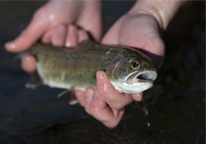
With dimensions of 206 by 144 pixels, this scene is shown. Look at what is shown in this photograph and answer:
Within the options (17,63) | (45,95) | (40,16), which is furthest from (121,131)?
(17,63)

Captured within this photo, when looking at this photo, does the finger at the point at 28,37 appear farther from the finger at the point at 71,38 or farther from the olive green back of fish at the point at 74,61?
the finger at the point at 71,38

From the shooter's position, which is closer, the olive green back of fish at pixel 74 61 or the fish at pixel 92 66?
the fish at pixel 92 66

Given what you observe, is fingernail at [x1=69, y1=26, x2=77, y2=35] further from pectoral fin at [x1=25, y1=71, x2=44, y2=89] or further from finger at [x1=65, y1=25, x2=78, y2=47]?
pectoral fin at [x1=25, y1=71, x2=44, y2=89]

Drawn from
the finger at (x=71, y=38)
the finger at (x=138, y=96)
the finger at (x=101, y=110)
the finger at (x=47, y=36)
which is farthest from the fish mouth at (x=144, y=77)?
the finger at (x=47, y=36)

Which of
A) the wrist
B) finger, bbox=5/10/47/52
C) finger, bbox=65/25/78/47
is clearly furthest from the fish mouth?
finger, bbox=5/10/47/52

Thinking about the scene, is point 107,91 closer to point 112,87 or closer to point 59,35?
point 112,87

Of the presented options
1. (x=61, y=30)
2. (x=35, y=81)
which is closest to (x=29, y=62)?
(x=35, y=81)
